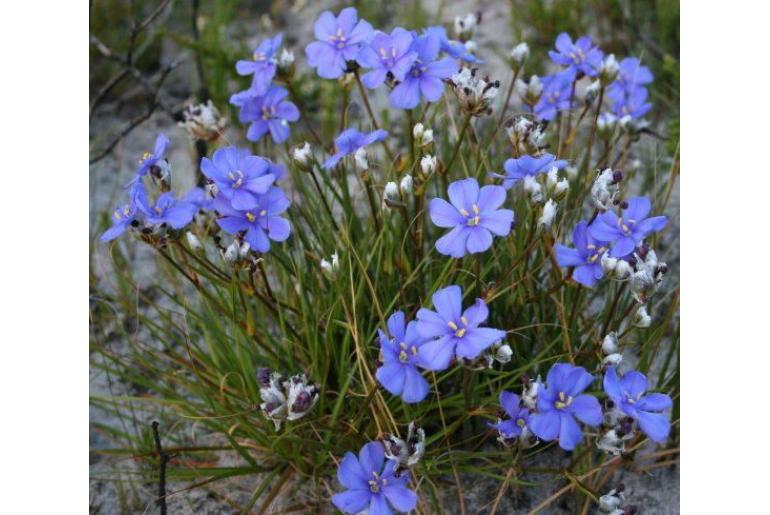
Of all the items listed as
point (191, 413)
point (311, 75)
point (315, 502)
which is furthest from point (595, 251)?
point (311, 75)

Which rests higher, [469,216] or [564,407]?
[469,216]

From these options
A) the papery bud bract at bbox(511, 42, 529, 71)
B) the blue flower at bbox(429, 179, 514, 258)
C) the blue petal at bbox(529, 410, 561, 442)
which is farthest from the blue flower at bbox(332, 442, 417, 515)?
the papery bud bract at bbox(511, 42, 529, 71)

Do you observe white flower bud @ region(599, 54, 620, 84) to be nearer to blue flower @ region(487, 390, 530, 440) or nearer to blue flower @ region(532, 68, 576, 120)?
blue flower @ region(532, 68, 576, 120)

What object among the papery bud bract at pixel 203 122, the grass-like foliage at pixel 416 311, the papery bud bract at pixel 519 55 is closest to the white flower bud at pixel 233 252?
the grass-like foliage at pixel 416 311

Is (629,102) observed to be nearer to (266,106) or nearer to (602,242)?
(602,242)

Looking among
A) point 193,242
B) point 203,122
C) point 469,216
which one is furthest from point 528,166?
point 203,122

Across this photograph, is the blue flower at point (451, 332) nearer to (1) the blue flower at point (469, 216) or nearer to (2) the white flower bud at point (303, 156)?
(1) the blue flower at point (469, 216)
